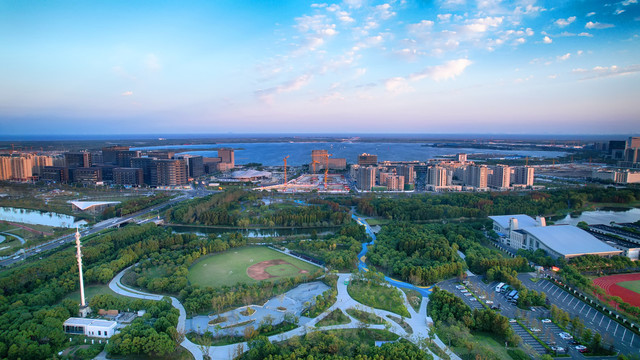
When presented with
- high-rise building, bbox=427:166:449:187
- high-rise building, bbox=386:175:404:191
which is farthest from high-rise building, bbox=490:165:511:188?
high-rise building, bbox=386:175:404:191

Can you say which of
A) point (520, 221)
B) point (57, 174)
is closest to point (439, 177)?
point (520, 221)

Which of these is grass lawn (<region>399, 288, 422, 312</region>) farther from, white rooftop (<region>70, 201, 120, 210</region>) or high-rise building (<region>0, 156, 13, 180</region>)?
high-rise building (<region>0, 156, 13, 180</region>)

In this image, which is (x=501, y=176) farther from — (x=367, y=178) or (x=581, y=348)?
(x=581, y=348)

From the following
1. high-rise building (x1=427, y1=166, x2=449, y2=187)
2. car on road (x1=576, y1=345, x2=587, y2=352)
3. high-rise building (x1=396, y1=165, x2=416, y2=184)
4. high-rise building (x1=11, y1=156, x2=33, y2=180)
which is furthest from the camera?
high-rise building (x1=11, y1=156, x2=33, y2=180)

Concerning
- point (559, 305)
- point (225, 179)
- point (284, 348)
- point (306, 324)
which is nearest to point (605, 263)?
point (559, 305)

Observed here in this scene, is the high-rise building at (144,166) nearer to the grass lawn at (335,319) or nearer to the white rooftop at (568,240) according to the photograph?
the grass lawn at (335,319)
